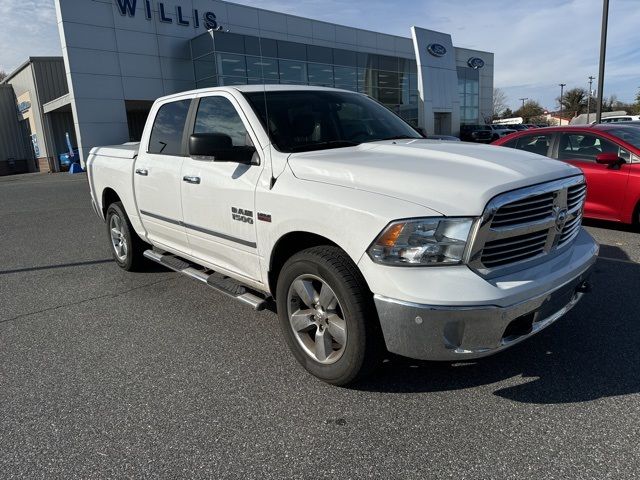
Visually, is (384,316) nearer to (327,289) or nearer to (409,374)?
(327,289)

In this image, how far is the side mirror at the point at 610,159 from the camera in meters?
6.79

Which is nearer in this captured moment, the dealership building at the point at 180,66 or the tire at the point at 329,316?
the tire at the point at 329,316

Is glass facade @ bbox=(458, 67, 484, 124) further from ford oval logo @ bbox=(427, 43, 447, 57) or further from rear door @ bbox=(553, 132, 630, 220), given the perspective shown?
rear door @ bbox=(553, 132, 630, 220)

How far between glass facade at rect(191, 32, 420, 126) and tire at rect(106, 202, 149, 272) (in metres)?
18.6

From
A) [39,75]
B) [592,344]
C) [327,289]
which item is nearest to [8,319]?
[327,289]

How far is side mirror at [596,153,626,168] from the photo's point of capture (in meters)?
6.79

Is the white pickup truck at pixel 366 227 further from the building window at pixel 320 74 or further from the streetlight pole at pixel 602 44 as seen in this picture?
the building window at pixel 320 74

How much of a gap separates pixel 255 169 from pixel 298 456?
6.28ft

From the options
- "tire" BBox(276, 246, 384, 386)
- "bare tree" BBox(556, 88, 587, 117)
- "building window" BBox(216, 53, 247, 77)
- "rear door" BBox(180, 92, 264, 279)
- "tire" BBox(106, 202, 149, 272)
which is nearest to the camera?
"tire" BBox(276, 246, 384, 386)

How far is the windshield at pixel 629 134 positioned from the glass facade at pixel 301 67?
18069 millimetres

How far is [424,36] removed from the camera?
126 ft

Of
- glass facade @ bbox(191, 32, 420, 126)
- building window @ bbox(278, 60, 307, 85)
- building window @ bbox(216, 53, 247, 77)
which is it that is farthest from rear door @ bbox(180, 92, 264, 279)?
building window @ bbox(278, 60, 307, 85)

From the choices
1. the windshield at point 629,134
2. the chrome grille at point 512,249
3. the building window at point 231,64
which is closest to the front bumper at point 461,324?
the chrome grille at point 512,249

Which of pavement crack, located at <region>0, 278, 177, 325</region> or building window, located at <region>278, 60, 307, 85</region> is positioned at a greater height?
building window, located at <region>278, 60, 307, 85</region>
